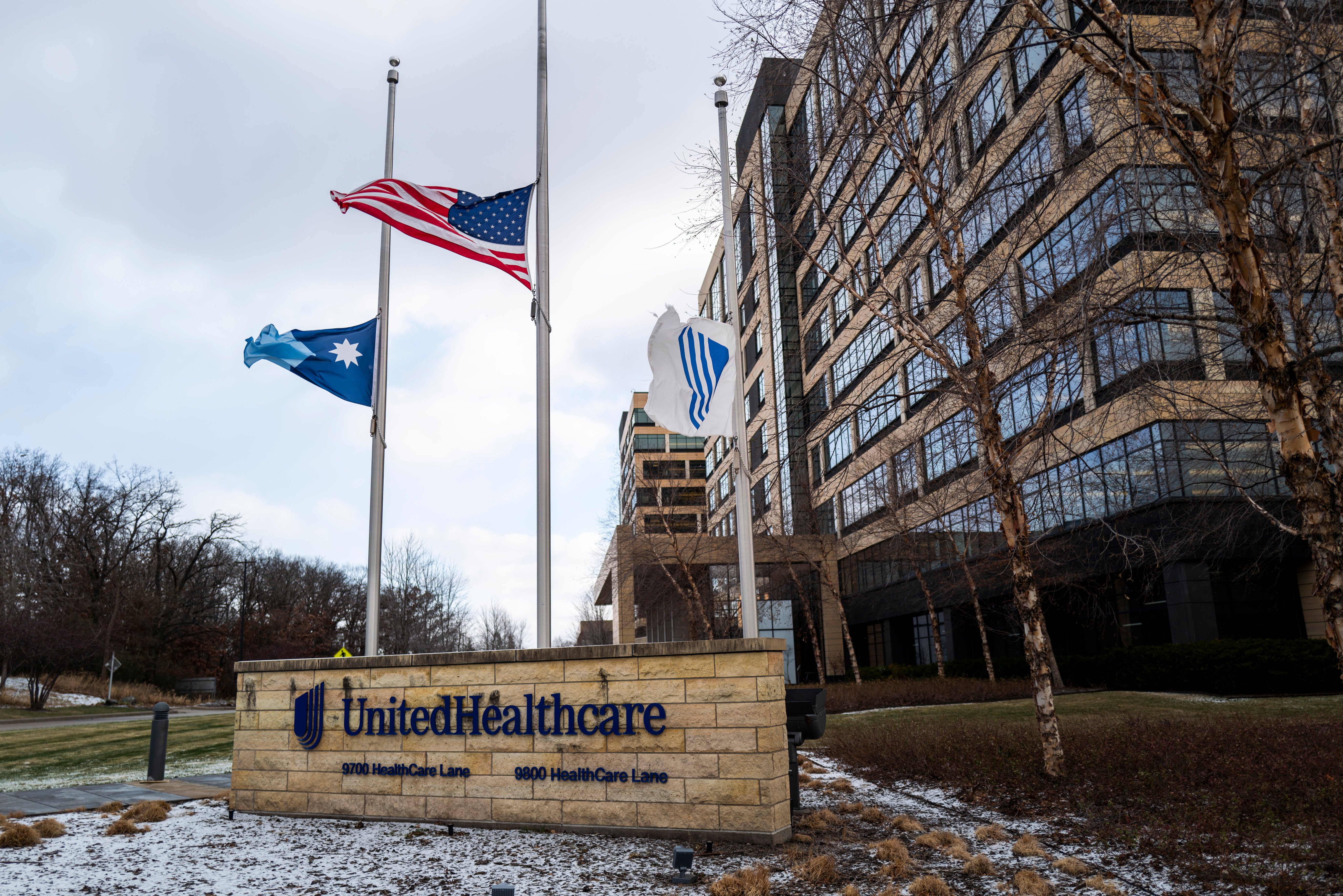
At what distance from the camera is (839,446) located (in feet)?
163

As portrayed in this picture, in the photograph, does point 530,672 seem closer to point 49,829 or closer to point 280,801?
point 280,801

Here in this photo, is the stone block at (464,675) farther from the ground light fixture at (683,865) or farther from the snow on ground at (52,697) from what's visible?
the snow on ground at (52,697)

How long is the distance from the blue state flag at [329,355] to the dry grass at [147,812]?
5.01 meters

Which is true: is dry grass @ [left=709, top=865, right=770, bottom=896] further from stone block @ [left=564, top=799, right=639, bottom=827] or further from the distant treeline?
the distant treeline

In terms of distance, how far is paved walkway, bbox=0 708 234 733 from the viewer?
1137 inches

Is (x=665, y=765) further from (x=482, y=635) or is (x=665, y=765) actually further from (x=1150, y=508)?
(x=482, y=635)

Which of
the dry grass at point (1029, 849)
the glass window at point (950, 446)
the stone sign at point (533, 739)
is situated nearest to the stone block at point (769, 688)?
the stone sign at point (533, 739)

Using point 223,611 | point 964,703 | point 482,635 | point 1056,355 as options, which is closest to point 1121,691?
point 964,703

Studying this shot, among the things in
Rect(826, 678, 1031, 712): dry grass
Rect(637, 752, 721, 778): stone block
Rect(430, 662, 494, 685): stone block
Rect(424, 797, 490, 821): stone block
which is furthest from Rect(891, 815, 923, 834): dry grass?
Rect(826, 678, 1031, 712): dry grass

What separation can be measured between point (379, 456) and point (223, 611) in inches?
2709

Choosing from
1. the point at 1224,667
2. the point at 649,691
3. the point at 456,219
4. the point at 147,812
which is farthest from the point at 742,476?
the point at 1224,667

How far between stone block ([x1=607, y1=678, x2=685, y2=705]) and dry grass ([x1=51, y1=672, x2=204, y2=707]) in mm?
44464

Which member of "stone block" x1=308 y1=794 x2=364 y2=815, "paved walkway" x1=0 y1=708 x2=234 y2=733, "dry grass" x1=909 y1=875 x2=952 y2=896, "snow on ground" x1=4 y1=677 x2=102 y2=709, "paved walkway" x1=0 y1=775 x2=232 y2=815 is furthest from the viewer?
"snow on ground" x1=4 y1=677 x2=102 y2=709

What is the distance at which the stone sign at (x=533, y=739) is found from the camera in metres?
8.10
